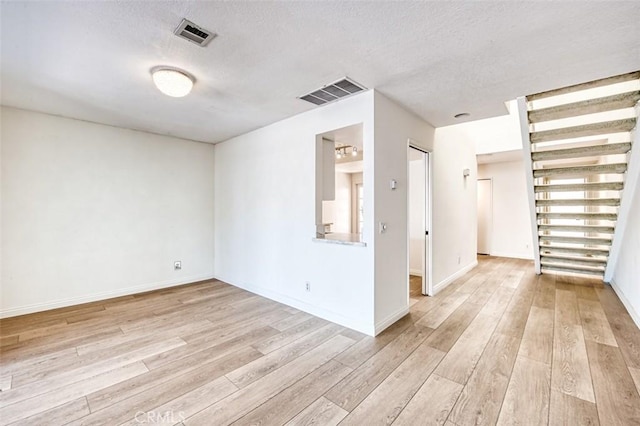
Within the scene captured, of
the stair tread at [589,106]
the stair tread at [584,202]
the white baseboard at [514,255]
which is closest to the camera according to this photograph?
the stair tread at [589,106]

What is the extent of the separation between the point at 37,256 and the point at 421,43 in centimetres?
484

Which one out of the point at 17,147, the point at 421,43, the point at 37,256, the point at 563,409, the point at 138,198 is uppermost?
the point at 421,43

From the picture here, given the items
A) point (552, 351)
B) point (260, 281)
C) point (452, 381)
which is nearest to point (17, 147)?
point (260, 281)

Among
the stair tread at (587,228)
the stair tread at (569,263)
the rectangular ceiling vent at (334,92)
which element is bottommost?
the stair tread at (569,263)

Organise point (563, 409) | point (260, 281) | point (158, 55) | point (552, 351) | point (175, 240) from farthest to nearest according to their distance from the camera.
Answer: point (175, 240)
point (260, 281)
point (552, 351)
point (158, 55)
point (563, 409)

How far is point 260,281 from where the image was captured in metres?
4.10

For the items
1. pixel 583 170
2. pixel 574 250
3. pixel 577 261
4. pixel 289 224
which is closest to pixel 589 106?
pixel 583 170

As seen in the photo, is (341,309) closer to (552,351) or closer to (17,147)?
(552,351)

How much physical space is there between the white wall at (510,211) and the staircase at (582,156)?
1.66 meters

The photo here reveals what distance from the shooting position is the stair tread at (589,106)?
2832 mm

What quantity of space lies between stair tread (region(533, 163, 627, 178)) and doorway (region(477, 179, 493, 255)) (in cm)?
369

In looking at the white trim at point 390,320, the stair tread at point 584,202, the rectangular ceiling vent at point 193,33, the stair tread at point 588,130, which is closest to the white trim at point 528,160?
the stair tread at point 588,130

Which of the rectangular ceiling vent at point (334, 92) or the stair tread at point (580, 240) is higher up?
the rectangular ceiling vent at point (334, 92)

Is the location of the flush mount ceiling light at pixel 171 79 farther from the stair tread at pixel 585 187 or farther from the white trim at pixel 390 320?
the stair tread at pixel 585 187
